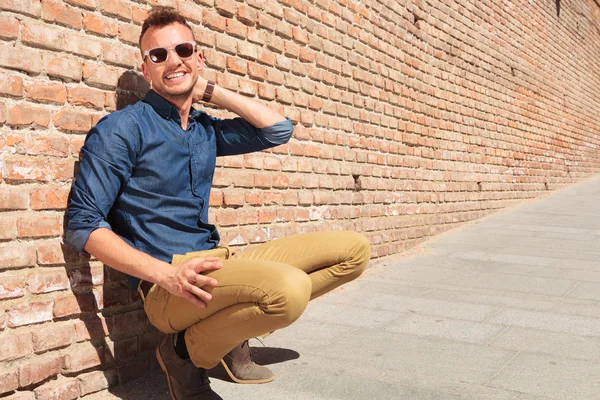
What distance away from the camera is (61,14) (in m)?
2.76

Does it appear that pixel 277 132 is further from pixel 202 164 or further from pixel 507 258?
pixel 507 258

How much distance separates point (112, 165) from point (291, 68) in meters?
2.38

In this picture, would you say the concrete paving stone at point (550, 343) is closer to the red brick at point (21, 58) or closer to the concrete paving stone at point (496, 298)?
the concrete paving stone at point (496, 298)

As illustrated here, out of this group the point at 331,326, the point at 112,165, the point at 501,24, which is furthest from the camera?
the point at 501,24

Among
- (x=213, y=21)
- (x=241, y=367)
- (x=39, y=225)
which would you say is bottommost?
(x=241, y=367)

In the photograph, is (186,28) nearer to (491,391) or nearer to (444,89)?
(491,391)

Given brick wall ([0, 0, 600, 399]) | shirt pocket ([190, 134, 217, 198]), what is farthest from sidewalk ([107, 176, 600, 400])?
shirt pocket ([190, 134, 217, 198])

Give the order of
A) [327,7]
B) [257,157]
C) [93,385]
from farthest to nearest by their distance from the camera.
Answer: [327,7] < [257,157] < [93,385]

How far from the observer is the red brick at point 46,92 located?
2613mm

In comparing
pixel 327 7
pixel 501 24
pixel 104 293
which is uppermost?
pixel 501 24

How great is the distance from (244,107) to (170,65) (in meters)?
0.43

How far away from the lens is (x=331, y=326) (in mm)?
3846

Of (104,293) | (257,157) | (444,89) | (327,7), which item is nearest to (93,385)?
(104,293)

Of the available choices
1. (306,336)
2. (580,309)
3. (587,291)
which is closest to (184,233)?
(306,336)
